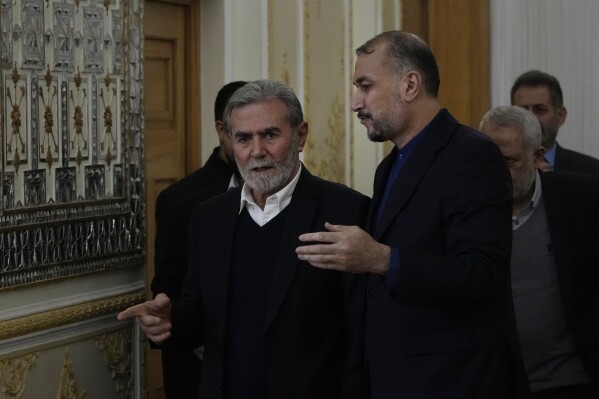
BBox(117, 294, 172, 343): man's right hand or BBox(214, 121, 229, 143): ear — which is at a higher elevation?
BBox(214, 121, 229, 143): ear

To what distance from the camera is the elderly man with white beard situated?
3426 millimetres

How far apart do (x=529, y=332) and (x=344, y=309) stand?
85 cm

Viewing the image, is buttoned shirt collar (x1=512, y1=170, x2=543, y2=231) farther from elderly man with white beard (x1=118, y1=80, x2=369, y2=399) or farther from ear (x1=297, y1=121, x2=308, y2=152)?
ear (x1=297, y1=121, x2=308, y2=152)

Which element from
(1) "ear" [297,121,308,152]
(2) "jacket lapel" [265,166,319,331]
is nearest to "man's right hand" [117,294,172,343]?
(2) "jacket lapel" [265,166,319,331]

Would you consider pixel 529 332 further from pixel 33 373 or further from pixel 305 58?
pixel 305 58

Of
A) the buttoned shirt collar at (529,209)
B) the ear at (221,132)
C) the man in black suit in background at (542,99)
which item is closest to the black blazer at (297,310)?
the buttoned shirt collar at (529,209)

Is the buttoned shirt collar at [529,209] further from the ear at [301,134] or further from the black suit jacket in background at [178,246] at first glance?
the black suit jacket in background at [178,246]

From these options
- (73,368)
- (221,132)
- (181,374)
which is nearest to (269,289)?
(181,374)

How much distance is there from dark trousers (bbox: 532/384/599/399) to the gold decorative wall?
1967mm

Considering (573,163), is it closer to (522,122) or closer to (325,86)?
(522,122)

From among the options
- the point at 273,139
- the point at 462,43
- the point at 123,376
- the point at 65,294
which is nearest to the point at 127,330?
the point at 123,376

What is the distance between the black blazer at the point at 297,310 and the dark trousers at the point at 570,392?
876mm

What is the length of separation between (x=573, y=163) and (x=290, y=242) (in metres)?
2.52

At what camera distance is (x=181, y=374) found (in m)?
4.77
